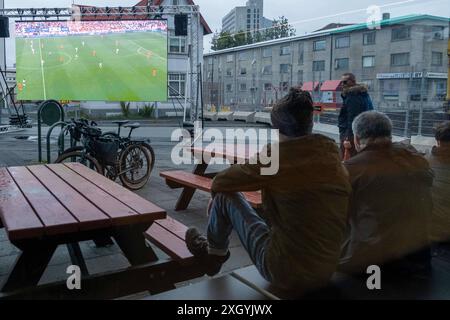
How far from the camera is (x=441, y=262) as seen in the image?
2.32 m

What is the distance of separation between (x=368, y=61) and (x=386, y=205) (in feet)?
42.8

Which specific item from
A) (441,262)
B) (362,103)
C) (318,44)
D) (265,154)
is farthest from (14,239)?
(318,44)

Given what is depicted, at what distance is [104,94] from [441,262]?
11.5 meters

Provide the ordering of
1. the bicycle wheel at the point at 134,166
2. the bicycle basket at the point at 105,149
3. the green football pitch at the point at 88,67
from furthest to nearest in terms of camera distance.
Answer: the green football pitch at the point at 88,67, the bicycle wheel at the point at 134,166, the bicycle basket at the point at 105,149

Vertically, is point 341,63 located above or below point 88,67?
above

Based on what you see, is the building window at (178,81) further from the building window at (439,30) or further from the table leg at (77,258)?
the table leg at (77,258)

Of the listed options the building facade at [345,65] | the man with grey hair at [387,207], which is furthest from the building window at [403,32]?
the man with grey hair at [387,207]

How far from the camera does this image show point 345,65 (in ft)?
51.4

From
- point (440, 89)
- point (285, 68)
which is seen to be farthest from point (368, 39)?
point (285, 68)

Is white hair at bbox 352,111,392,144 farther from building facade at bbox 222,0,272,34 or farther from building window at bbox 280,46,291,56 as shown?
building window at bbox 280,46,291,56

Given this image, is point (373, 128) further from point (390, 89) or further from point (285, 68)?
point (285, 68)

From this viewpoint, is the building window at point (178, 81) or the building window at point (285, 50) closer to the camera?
the building window at point (178, 81)

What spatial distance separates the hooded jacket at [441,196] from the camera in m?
2.45

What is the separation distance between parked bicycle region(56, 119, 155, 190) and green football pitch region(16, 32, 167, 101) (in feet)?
20.4
